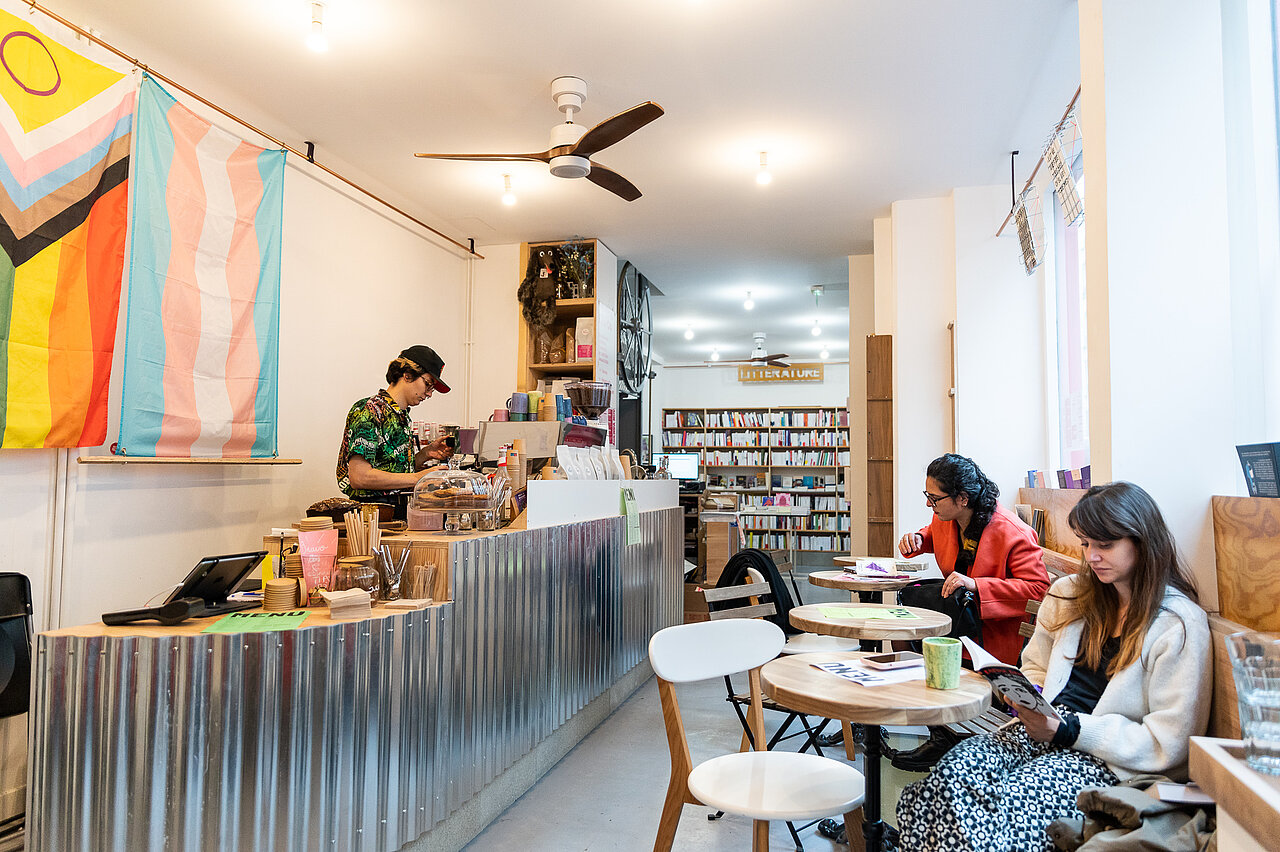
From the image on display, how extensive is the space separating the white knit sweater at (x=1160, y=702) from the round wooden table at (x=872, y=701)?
0.92 ft

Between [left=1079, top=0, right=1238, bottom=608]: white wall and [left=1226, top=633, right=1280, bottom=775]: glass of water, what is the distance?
3.90 feet

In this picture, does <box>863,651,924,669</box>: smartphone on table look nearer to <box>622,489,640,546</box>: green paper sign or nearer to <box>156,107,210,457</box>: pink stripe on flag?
<box>622,489,640,546</box>: green paper sign

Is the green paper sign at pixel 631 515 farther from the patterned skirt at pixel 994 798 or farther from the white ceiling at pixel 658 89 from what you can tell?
the patterned skirt at pixel 994 798

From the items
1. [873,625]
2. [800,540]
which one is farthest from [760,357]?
[873,625]

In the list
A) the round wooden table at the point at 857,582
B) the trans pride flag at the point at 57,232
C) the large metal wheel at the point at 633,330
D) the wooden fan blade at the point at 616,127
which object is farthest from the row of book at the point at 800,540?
the trans pride flag at the point at 57,232

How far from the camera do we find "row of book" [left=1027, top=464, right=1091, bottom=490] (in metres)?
3.74

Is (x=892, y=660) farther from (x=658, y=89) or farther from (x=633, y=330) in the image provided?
(x=633, y=330)

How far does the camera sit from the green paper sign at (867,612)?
287 centimetres

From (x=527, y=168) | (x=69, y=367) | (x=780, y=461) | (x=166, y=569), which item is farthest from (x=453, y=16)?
(x=780, y=461)

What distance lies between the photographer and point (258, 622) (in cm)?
225

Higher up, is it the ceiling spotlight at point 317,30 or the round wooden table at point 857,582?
the ceiling spotlight at point 317,30

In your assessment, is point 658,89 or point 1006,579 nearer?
point 1006,579

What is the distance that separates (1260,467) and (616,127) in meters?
2.83

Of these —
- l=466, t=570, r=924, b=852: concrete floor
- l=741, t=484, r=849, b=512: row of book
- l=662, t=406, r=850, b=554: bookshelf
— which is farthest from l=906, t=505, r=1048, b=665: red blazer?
l=741, t=484, r=849, b=512: row of book
